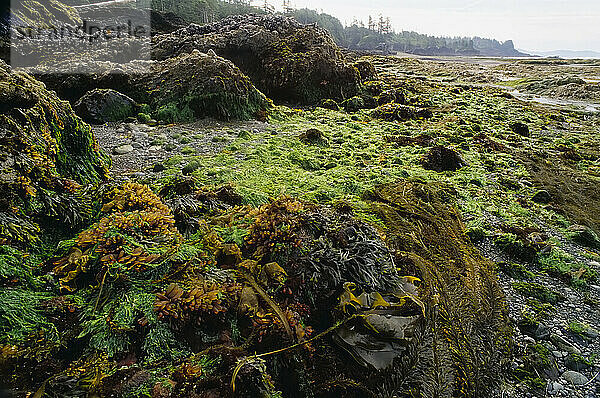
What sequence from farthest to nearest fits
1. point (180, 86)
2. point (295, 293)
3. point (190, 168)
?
point (180, 86)
point (190, 168)
point (295, 293)

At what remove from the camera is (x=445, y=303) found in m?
2.79

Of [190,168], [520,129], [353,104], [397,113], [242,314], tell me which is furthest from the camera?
[353,104]

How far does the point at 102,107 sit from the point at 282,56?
24.6ft

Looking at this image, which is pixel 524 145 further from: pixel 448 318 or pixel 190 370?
pixel 190 370

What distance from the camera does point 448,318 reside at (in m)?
2.67

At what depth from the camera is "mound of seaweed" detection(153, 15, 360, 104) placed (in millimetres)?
12242

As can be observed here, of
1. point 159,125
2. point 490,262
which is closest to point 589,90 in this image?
point 490,262

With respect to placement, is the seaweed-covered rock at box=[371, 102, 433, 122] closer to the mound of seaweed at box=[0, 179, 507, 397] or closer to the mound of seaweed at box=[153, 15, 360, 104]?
the mound of seaweed at box=[153, 15, 360, 104]

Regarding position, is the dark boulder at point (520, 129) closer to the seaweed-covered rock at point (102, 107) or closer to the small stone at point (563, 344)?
the small stone at point (563, 344)

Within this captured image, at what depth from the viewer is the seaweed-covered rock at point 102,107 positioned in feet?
24.0

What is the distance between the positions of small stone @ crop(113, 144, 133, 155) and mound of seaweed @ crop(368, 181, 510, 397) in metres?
4.75

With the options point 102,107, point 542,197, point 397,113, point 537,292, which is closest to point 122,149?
point 102,107

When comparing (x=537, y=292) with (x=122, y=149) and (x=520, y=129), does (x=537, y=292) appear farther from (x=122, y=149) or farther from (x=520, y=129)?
(x=520, y=129)

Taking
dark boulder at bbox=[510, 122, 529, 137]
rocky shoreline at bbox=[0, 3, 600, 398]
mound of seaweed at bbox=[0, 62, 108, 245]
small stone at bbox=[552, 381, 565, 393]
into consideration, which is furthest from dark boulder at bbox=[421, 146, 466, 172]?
mound of seaweed at bbox=[0, 62, 108, 245]
